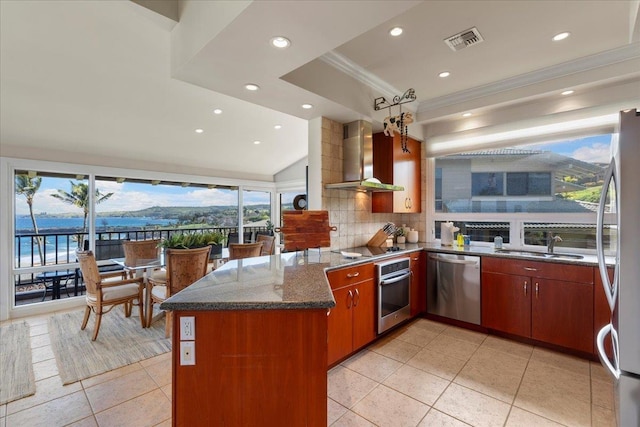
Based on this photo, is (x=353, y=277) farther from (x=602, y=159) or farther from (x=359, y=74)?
(x=602, y=159)

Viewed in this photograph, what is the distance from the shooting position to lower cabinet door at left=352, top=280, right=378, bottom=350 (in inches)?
102

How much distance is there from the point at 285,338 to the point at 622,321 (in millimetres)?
1540

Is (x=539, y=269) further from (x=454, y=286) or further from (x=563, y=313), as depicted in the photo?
(x=454, y=286)

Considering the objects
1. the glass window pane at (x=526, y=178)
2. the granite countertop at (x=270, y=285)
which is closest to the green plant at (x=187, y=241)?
the granite countertop at (x=270, y=285)

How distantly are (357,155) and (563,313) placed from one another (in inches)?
99.0

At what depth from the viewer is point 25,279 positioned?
13.0ft

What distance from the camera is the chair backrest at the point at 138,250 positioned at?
398 centimetres

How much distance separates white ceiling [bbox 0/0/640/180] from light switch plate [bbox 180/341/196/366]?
170cm

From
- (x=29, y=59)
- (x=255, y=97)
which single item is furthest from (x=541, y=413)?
(x=29, y=59)

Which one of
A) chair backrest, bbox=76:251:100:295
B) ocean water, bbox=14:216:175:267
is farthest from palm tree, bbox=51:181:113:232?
chair backrest, bbox=76:251:100:295

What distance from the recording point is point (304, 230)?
106 inches

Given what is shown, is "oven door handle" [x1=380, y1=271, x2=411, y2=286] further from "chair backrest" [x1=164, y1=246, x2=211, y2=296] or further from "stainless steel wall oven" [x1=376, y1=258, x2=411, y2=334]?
"chair backrest" [x1=164, y1=246, x2=211, y2=296]

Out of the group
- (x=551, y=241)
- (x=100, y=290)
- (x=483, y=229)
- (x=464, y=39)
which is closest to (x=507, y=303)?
(x=551, y=241)

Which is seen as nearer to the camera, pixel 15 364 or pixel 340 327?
pixel 340 327
